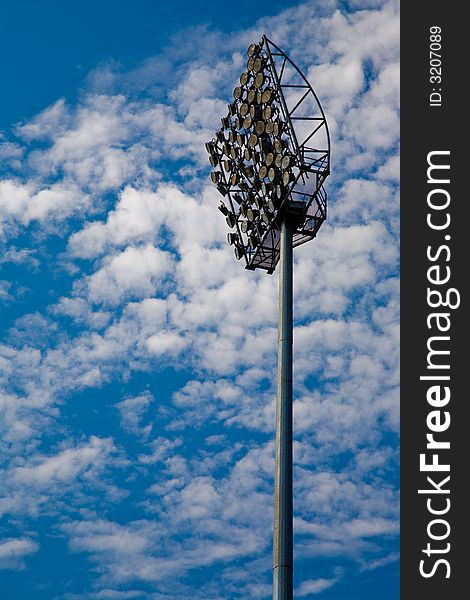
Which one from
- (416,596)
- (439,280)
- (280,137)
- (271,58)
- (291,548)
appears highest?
(271,58)

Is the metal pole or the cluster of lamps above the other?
the cluster of lamps

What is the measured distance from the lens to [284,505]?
88.1 ft

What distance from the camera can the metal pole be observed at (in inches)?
1023

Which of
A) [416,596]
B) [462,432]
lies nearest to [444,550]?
[416,596]

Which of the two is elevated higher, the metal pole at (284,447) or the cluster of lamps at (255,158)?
the cluster of lamps at (255,158)

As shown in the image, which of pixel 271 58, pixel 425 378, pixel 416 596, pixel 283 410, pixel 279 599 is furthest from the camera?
pixel 271 58

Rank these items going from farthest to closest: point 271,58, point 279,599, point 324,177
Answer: point 271,58, point 324,177, point 279,599

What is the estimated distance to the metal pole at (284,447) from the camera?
26.0 metres

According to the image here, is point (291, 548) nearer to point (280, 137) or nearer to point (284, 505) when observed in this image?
point (284, 505)

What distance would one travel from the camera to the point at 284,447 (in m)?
27.8

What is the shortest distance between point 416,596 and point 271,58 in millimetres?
21516

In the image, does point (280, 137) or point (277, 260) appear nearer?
point (280, 137)

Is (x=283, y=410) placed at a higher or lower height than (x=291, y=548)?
higher

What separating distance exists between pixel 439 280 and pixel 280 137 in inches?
474
